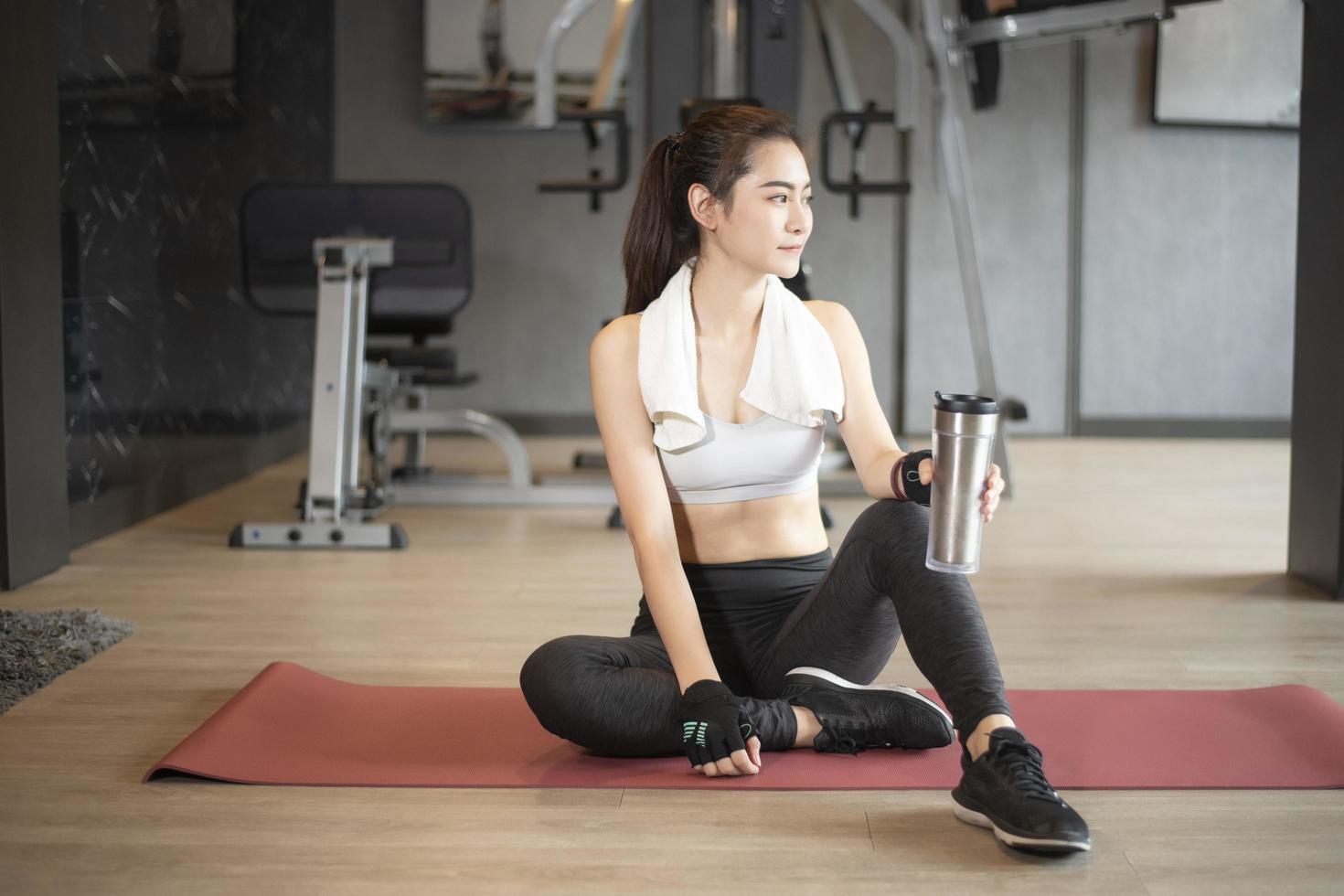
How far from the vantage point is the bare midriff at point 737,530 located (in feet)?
6.60

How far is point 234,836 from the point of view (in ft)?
5.56

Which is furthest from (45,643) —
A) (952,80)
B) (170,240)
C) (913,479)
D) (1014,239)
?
(1014,239)

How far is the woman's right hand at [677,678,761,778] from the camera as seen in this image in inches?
70.2

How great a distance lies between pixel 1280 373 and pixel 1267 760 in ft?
15.0

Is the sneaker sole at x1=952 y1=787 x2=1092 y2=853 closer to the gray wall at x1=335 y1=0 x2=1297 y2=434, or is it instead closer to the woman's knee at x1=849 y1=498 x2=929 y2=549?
the woman's knee at x1=849 y1=498 x2=929 y2=549

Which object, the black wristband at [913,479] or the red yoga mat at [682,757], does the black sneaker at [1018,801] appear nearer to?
the red yoga mat at [682,757]

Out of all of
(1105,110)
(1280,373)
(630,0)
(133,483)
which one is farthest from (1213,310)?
(133,483)

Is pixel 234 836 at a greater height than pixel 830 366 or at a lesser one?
lesser

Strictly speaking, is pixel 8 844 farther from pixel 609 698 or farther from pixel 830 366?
pixel 830 366

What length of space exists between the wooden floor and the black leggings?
0.11 meters

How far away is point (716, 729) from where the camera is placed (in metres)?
1.78

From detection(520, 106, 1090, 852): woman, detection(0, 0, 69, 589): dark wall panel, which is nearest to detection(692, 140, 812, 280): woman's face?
detection(520, 106, 1090, 852): woman

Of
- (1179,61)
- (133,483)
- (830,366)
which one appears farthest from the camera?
(1179,61)

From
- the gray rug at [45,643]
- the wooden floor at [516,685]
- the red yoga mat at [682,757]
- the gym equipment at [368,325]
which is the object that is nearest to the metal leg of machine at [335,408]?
the gym equipment at [368,325]
